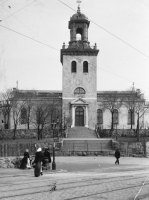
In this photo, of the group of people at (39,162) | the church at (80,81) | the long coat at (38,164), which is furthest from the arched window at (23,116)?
the long coat at (38,164)

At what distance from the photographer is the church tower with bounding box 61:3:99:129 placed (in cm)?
5672

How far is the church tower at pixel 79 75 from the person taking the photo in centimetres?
5672

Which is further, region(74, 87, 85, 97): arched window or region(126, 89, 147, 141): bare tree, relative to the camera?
region(126, 89, 147, 141): bare tree

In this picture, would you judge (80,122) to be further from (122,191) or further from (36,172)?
(122,191)

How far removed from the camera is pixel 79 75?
57688 millimetres

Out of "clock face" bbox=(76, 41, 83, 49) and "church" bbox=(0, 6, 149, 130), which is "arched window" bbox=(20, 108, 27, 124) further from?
"clock face" bbox=(76, 41, 83, 49)

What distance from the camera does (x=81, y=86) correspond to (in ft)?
189

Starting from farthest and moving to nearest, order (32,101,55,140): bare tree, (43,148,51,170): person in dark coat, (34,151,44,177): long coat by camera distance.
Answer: (32,101,55,140): bare tree, (43,148,51,170): person in dark coat, (34,151,44,177): long coat

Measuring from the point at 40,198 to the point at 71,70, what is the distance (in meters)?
49.1

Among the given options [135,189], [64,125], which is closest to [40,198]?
[135,189]

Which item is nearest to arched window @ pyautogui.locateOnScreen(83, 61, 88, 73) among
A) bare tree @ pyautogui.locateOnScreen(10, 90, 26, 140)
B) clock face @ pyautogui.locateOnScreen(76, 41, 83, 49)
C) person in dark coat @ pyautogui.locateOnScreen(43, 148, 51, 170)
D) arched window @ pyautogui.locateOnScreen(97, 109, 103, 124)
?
clock face @ pyautogui.locateOnScreen(76, 41, 83, 49)

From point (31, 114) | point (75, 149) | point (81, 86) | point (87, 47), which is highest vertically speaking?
point (87, 47)

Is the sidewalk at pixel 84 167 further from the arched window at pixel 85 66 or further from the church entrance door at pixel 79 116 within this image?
the arched window at pixel 85 66

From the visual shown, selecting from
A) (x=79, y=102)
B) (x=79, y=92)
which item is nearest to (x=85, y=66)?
(x=79, y=92)
